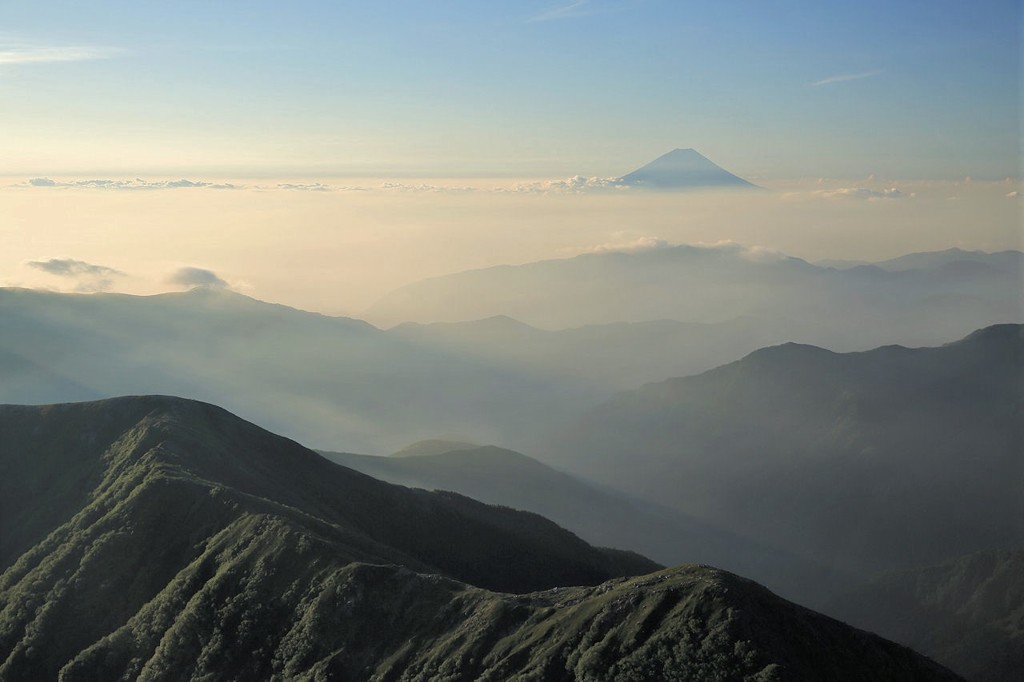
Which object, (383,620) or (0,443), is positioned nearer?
(383,620)

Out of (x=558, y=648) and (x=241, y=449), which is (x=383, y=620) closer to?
(x=558, y=648)

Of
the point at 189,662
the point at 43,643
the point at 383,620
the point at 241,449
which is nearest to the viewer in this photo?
the point at 383,620

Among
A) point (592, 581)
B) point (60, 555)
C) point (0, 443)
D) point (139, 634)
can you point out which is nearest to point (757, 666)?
point (139, 634)

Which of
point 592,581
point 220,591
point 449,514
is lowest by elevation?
point 592,581

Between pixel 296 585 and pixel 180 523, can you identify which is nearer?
pixel 296 585

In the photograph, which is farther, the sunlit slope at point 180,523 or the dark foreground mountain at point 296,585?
the sunlit slope at point 180,523

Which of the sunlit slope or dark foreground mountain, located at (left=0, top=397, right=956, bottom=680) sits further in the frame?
the sunlit slope

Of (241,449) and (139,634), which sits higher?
(241,449)

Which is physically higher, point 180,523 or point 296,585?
point 180,523
